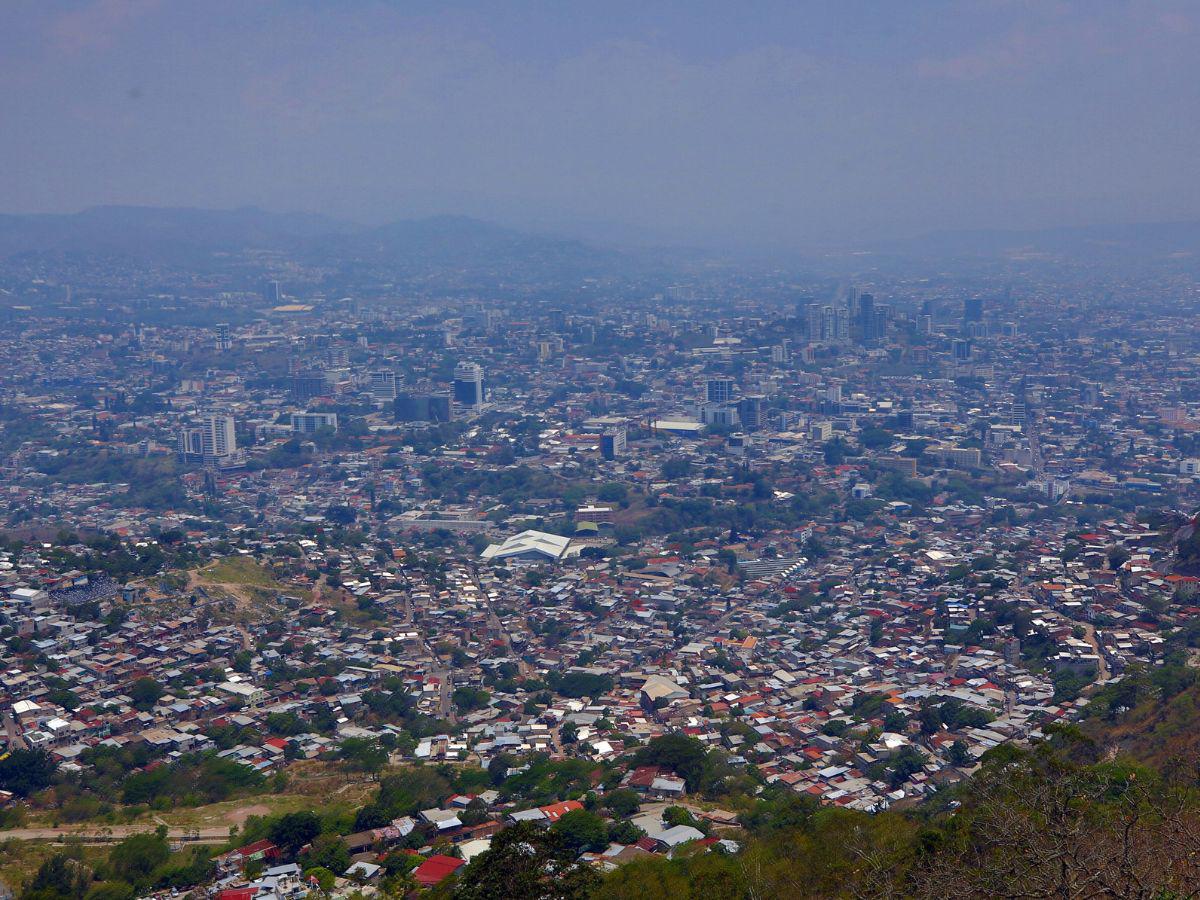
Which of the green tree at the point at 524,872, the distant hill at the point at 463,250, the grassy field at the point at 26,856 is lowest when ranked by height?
the grassy field at the point at 26,856

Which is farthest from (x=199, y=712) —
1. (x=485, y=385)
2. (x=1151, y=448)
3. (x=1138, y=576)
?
(x=485, y=385)

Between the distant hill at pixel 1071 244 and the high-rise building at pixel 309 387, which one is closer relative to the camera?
the high-rise building at pixel 309 387

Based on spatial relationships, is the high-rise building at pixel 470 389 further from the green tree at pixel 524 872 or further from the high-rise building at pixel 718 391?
the green tree at pixel 524 872

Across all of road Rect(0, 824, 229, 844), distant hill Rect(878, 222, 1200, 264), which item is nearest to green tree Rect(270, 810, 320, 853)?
road Rect(0, 824, 229, 844)

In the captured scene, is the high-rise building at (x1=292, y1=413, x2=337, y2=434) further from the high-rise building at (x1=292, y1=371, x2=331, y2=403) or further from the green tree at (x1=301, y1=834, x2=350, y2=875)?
the green tree at (x1=301, y1=834, x2=350, y2=875)

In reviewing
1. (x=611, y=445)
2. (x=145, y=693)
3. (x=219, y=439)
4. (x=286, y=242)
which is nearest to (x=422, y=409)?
(x=219, y=439)

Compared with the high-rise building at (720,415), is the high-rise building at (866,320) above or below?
above

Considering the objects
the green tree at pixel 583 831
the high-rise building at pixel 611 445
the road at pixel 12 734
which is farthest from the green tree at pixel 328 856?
the high-rise building at pixel 611 445

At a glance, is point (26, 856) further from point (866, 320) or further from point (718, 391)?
point (866, 320)
